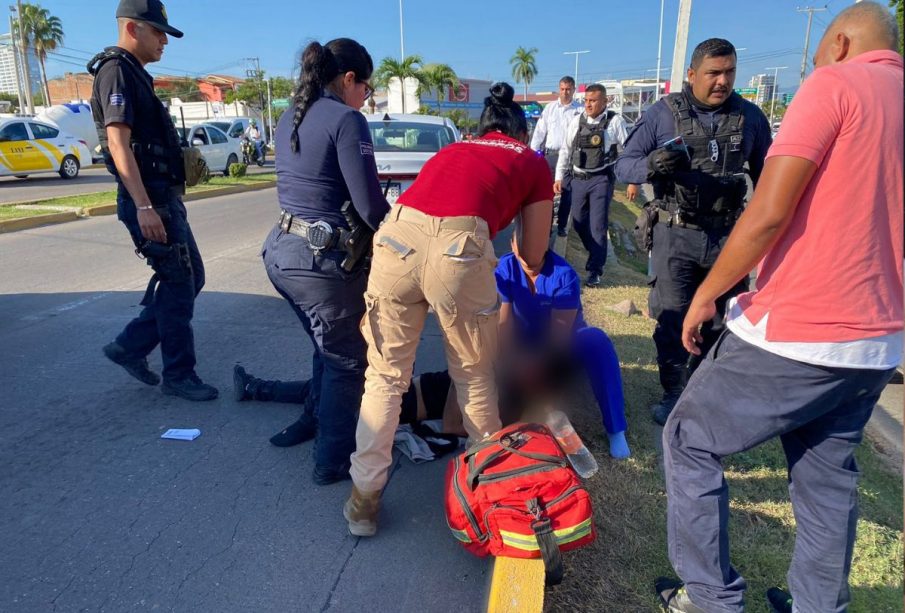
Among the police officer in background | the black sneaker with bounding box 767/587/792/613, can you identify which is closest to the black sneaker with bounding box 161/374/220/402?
the black sneaker with bounding box 767/587/792/613

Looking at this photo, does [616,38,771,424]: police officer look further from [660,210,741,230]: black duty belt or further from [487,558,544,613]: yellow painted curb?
[487,558,544,613]: yellow painted curb

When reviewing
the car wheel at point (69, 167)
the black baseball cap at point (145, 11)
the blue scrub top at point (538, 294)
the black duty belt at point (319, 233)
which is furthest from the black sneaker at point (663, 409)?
the car wheel at point (69, 167)

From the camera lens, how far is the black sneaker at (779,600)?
208cm

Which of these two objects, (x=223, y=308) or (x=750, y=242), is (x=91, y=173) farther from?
(x=750, y=242)

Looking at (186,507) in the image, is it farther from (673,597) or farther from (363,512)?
(673,597)

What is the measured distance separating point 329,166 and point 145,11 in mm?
1633

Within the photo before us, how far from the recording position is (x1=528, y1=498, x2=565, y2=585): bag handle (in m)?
2.06

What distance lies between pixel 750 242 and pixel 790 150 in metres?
0.26

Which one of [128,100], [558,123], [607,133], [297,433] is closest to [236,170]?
[558,123]

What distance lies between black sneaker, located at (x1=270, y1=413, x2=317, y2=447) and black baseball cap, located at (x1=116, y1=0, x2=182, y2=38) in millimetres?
2231

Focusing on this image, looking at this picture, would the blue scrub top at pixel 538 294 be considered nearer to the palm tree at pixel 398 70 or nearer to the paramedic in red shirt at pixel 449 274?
the paramedic in red shirt at pixel 449 274

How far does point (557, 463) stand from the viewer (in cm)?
225

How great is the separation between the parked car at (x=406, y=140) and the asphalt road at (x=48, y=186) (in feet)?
31.3

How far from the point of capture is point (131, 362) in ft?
12.1
